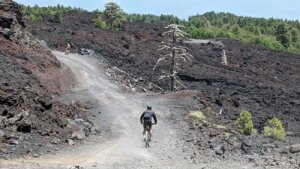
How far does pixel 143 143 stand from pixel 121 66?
101 feet

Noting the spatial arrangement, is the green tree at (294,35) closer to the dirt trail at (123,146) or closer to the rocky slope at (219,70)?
the rocky slope at (219,70)

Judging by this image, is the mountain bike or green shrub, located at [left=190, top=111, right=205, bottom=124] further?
green shrub, located at [left=190, top=111, right=205, bottom=124]

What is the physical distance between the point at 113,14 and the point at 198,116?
192ft

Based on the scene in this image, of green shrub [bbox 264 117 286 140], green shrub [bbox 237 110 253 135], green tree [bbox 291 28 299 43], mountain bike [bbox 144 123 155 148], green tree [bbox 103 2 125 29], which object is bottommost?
green shrub [bbox 264 117 286 140]

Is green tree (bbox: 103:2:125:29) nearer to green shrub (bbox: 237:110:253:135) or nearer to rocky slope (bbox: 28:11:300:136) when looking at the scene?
rocky slope (bbox: 28:11:300:136)

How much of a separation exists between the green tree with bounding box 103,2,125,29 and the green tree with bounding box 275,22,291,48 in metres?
41.9

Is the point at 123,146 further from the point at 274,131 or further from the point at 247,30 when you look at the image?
the point at 247,30

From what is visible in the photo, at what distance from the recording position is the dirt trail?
2091 centimetres

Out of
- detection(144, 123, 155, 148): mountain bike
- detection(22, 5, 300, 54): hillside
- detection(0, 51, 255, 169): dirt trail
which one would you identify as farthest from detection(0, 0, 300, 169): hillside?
detection(22, 5, 300, 54): hillside

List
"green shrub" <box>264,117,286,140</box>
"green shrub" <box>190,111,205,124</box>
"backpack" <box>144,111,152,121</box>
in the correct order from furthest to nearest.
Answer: "green shrub" <box>264,117,286,140</box>, "green shrub" <box>190,111,205,124</box>, "backpack" <box>144,111,152,121</box>

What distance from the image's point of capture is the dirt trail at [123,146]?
823 inches

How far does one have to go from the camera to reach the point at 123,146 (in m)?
24.9

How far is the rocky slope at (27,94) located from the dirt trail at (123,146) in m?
1.21

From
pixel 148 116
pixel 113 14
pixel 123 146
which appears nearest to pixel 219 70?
pixel 113 14
